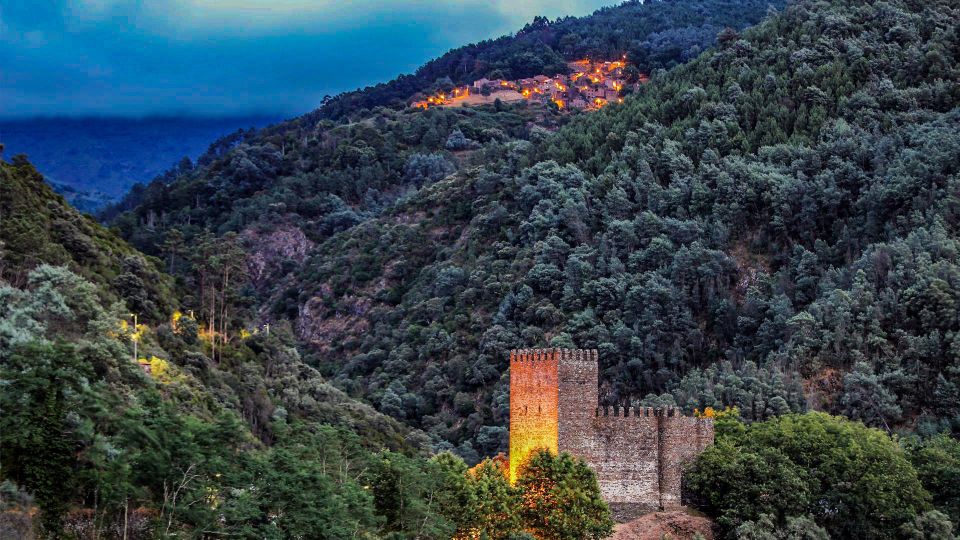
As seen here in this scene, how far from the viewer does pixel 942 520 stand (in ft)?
165

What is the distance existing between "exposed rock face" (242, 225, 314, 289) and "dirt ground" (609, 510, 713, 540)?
286 feet

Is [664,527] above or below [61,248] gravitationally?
below

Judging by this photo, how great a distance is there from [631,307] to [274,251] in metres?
60.5

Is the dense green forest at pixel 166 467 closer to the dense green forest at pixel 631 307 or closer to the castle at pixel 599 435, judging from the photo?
the dense green forest at pixel 631 307

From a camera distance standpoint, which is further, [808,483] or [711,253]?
[711,253]

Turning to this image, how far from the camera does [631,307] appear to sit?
3327 inches

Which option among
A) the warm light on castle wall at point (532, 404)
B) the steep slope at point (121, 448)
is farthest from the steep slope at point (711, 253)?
the steep slope at point (121, 448)

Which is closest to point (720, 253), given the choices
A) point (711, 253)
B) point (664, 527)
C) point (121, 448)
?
point (711, 253)

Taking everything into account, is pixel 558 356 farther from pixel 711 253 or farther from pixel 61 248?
pixel 711 253

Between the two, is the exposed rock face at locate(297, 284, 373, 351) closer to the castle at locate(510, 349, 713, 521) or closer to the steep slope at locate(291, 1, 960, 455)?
the steep slope at locate(291, 1, 960, 455)

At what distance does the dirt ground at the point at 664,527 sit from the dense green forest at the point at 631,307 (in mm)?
992

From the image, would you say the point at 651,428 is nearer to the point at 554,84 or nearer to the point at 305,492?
the point at 305,492

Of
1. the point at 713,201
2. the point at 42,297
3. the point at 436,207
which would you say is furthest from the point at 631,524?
the point at 436,207

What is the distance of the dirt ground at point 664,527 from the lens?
154 ft
